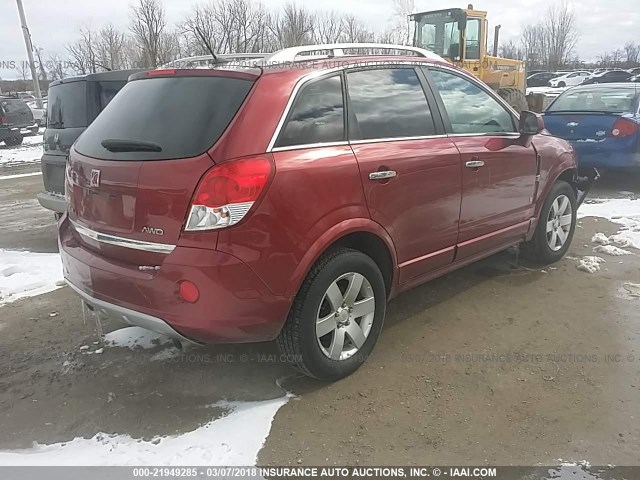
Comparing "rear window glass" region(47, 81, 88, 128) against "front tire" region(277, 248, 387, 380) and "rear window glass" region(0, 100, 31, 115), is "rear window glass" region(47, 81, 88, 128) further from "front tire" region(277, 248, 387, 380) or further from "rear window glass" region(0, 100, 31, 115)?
"rear window glass" region(0, 100, 31, 115)

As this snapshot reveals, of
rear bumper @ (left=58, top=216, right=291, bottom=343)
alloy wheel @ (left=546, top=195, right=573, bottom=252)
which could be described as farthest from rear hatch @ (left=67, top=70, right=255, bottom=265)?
alloy wheel @ (left=546, top=195, right=573, bottom=252)

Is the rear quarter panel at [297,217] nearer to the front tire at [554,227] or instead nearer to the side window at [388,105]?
the side window at [388,105]

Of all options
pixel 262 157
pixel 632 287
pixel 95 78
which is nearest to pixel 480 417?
pixel 262 157

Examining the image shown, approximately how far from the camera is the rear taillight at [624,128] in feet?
25.5

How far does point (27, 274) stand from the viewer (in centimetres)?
516

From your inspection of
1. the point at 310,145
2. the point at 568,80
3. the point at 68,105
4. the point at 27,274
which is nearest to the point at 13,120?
the point at 68,105

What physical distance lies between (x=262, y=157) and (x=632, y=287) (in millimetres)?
3482

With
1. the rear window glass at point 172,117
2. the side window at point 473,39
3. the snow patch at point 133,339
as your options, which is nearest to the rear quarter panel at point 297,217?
the rear window glass at point 172,117

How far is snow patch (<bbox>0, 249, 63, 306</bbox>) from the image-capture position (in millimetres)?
4762

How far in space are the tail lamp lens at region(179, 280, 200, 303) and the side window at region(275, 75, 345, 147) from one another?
0.82 meters

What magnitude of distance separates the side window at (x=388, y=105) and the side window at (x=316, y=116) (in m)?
0.10

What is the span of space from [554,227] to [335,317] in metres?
2.84

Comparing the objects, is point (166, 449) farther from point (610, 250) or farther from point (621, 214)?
point (621, 214)

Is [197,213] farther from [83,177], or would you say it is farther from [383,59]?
[383,59]
